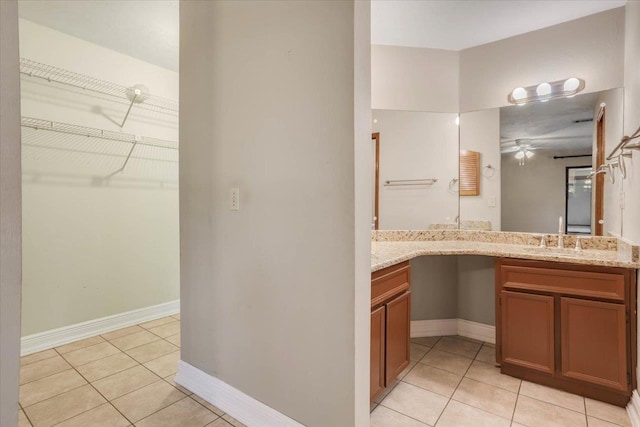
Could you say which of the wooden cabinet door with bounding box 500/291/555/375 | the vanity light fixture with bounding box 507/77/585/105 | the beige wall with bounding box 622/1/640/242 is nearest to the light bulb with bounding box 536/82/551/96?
the vanity light fixture with bounding box 507/77/585/105

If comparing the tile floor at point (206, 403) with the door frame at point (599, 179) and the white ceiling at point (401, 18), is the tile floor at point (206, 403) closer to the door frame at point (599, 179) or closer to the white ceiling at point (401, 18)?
the door frame at point (599, 179)

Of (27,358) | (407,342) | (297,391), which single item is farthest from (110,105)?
(407,342)

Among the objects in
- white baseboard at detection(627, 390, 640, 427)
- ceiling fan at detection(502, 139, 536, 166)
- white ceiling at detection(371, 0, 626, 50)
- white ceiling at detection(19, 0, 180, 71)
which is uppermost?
white ceiling at detection(19, 0, 180, 71)

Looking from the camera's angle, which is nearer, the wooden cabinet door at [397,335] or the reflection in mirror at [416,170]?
the wooden cabinet door at [397,335]

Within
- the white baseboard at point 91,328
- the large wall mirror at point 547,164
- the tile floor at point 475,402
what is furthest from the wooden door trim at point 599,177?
the white baseboard at point 91,328

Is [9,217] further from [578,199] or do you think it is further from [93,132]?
[578,199]

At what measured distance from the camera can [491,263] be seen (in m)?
2.70

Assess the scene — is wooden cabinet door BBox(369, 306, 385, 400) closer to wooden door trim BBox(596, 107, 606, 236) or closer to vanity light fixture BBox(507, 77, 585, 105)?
wooden door trim BBox(596, 107, 606, 236)

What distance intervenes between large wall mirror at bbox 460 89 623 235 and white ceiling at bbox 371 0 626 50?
584mm

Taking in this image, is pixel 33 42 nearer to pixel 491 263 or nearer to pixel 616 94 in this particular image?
pixel 491 263

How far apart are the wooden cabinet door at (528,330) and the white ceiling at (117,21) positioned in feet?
10.4

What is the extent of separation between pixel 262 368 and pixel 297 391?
242 mm

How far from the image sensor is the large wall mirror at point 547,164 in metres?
2.28

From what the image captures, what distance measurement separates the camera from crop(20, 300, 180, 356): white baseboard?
252cm
